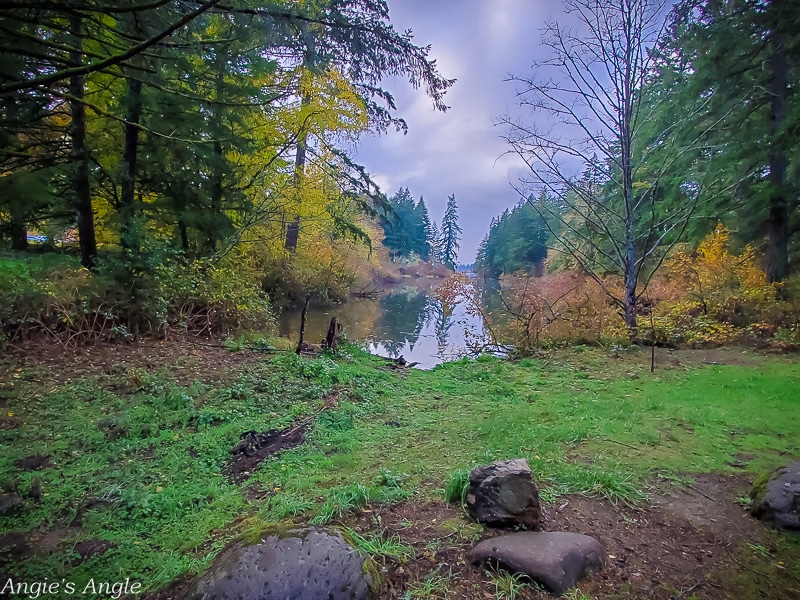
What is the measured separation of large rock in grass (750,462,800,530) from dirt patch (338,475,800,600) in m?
0.08

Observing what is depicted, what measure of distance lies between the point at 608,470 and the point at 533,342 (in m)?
5.74

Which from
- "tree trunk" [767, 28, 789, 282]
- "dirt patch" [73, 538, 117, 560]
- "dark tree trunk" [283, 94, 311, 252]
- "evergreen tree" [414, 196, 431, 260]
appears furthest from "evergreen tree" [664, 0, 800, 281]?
"evergreen tree" [414, 196, 431, 260]

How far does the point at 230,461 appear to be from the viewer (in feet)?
11.1

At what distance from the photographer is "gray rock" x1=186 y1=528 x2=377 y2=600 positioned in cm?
163

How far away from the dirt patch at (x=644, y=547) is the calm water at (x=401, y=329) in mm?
6034

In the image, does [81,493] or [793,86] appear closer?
[81,493]

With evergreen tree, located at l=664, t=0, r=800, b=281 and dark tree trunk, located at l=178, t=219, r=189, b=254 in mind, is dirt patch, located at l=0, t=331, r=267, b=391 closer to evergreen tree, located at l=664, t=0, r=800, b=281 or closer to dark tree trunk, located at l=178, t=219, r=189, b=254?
dark tree trunk, located at l=178, t=219, r=189, b=254

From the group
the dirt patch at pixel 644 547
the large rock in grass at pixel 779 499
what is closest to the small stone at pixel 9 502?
the dirt patch at pixel 644 547

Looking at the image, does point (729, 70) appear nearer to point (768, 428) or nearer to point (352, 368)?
point (768, 428)

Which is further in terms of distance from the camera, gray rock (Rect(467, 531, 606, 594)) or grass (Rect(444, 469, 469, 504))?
grass (Rect(444, 469, 469, 504))

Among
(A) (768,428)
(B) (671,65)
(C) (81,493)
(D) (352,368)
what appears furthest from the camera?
(B) (671,65)

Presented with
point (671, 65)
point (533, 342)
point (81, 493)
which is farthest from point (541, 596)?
point (671, 65)

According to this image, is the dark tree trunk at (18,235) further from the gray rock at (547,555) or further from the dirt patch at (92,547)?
the gray rock at (547,555)

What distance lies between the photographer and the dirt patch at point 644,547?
1.83 metres
